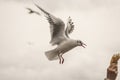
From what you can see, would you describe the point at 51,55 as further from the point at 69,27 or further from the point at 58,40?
the point at 69,27

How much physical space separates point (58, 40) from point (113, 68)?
3.19 metres

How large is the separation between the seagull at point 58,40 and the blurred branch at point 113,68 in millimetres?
1615

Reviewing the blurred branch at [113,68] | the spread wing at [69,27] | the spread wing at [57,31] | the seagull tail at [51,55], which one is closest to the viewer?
the blurred branch at [113,68]

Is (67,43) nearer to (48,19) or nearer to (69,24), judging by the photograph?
(48,19)

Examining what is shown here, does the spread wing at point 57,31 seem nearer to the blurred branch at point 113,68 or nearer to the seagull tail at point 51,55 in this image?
the seagull tail at point 51,55

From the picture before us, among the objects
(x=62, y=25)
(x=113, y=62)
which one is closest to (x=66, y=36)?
(x=62, y=25)

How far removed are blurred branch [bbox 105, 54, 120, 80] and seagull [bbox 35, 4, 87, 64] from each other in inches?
63.6

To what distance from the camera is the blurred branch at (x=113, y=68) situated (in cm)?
3616

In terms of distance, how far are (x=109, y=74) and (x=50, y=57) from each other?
2.86 m

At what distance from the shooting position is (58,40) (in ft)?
124

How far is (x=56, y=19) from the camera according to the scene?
37406 millimetres

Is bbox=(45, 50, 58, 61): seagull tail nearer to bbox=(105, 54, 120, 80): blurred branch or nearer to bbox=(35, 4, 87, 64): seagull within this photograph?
bbox=(35, 4, 87, 64): seagull

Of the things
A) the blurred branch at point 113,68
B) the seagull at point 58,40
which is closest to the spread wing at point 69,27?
the seagull at point 58,40

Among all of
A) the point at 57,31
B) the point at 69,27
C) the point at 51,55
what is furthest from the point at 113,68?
the point at 69,27
